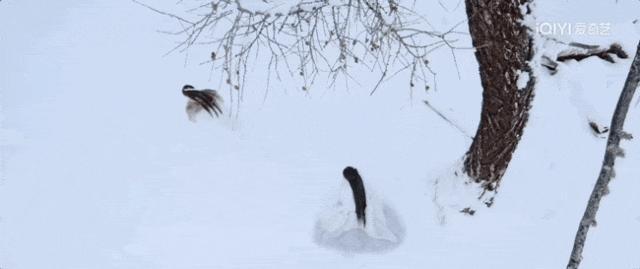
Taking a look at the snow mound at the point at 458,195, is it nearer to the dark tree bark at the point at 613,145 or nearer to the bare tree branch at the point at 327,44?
the bare tree branch at the point at 327,44

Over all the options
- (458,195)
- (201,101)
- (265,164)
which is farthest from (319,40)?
(458,195)

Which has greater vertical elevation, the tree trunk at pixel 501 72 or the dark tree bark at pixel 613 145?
the tree trunk at pixel 501 72

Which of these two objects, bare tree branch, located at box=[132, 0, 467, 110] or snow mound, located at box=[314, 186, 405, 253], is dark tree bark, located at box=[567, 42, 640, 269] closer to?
bare tree branch, located at box=[132, 0, 467, 110]

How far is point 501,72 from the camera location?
11.4 feet

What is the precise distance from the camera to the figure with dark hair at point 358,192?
4371 millimetres

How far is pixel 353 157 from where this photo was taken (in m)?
4.81

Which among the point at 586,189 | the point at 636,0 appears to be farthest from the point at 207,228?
the point at 636,0

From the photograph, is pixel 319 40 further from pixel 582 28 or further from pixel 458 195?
pixel 582 28

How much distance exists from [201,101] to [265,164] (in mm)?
776

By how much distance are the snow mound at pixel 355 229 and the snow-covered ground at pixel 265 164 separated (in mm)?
44

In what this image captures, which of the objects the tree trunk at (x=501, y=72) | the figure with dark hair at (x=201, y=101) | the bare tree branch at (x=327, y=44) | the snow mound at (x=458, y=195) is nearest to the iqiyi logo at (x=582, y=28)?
the bare tree branch at (x=327, y=44)

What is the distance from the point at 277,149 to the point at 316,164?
33 centimetres

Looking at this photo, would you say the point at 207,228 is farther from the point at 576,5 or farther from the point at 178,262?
the point at 576,5

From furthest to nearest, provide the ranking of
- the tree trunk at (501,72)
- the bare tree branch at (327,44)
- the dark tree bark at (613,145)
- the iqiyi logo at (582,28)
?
the iqiyi logo at (582,28), the bare tree branch at (327,44), the tree trunk at (501,72), the dark tree bark at (613,145)
